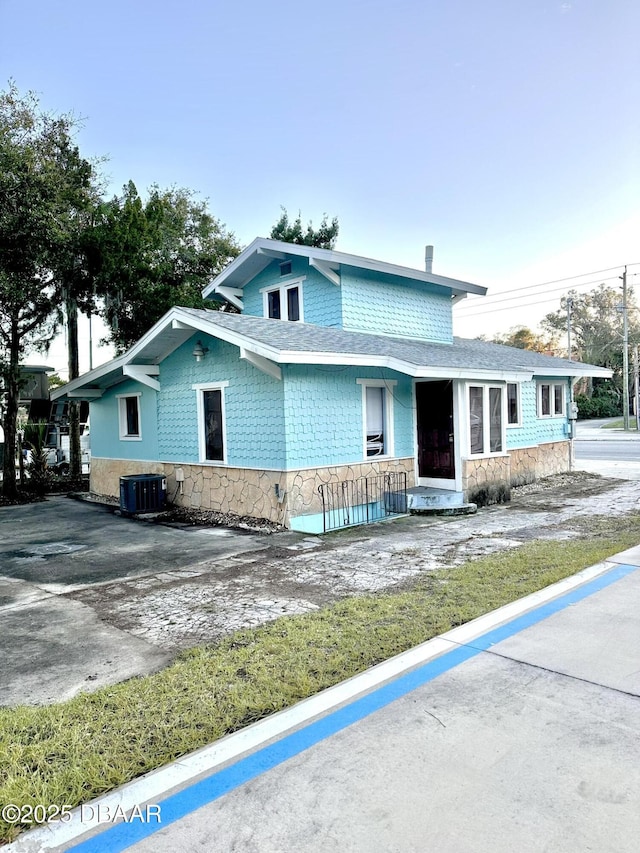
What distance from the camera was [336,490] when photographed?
1037 cm

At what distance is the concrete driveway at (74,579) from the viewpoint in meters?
4.09

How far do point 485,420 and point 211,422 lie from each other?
5849mm

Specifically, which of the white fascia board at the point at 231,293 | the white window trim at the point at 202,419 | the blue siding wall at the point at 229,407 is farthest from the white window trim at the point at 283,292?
the white window trim at the point at 202,419

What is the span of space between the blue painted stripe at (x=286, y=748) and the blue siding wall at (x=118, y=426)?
10100 mm

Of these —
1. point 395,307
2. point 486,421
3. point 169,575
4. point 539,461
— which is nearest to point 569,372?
point 539,461

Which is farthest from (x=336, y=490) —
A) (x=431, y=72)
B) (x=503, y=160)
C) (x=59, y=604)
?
(x=503, y=160)

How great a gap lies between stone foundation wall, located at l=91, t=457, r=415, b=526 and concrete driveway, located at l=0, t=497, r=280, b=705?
0.87m

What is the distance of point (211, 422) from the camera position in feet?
37.5

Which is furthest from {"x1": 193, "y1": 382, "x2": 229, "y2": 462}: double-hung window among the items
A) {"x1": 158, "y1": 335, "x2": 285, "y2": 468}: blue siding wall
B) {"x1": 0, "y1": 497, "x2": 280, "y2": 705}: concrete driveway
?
{"x1": 0, "y1": 497, "x2": 280, "y2": 705}: concrete driveway

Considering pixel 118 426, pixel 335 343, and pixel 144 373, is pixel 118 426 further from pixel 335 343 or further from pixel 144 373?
pixel 335 343

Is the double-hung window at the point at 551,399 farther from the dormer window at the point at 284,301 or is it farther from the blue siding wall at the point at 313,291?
the dormer window at the point at 284,301

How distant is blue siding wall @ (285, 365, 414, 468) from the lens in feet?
31.9

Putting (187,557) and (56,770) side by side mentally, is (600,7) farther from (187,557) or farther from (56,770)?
(56,770)

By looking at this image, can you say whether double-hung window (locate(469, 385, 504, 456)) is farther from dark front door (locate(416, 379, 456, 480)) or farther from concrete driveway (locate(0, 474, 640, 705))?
concrete driveway (locate(0, 474, 640, 705))
